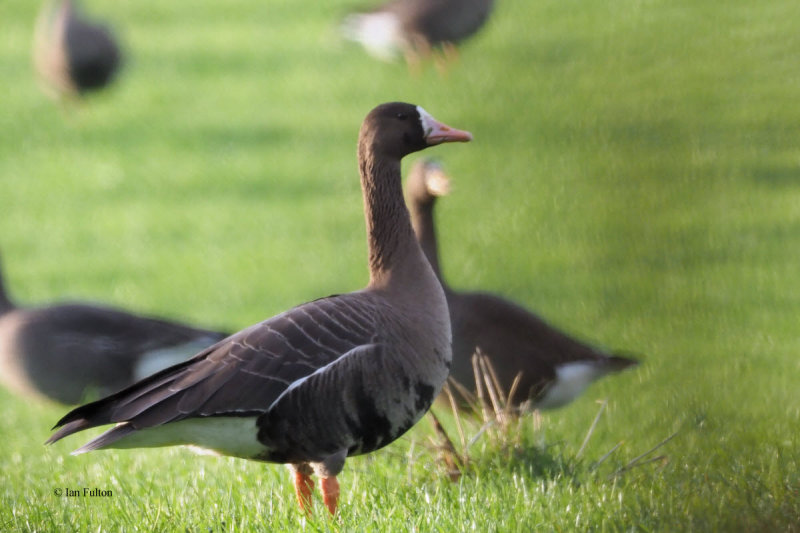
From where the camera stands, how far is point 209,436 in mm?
2561

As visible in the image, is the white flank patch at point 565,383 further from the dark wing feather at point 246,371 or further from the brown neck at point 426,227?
A: the dark wing feather at point 246,371

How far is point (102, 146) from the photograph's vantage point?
12.1m

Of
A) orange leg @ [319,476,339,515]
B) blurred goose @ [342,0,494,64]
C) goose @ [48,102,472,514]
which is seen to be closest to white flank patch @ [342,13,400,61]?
blurred goose @ [342,0,494,64]

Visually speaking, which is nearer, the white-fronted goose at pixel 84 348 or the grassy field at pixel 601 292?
the grassy field at pixel 601 292

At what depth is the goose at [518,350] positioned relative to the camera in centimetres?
393

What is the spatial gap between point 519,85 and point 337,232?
Answer: 9223mm

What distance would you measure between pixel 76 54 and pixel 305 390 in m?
9.05

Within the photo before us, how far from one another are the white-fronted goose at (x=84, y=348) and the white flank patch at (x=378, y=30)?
10.2 ft

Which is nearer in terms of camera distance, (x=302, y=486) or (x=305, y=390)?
(x=305, y=390)

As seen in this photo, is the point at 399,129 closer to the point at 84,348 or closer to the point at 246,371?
the point at 246,371

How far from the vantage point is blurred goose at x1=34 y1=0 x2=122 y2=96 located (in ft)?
34.3

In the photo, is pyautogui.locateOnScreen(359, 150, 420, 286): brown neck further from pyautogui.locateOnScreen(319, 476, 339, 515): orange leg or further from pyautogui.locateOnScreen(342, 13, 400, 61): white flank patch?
pyautogui.locateOnScreen(342, 13, 400, 61): white flank patch

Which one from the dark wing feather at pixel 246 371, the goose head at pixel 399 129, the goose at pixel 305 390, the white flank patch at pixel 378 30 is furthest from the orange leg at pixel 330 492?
the white flank patch at pixel 378 30

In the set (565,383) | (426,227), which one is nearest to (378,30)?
(426,227)
